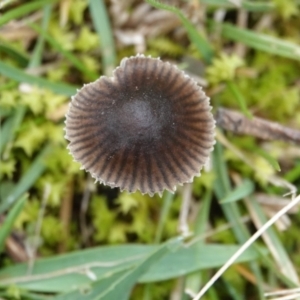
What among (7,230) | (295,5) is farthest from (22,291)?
(295,5)

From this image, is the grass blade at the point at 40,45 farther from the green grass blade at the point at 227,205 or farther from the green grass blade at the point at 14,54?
the green grass blade at the point at 227,205

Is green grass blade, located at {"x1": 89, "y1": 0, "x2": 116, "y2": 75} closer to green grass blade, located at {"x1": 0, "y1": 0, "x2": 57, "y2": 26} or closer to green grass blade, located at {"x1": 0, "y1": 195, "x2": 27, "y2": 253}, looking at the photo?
green grass blade, located at {"x1": 0, "y1": 0, "x2": 57, "y2": 26}

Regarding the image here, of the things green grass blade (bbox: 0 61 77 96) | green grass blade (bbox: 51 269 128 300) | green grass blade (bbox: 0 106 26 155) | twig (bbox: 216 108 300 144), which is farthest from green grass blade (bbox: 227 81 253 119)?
green grass blade (bbox: 0 106 26 155)

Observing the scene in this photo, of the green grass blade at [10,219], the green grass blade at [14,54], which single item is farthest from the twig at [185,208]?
the green grass blade at [14,54]

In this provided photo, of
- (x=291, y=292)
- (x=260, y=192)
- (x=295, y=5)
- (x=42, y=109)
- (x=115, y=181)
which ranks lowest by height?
(x=291, y=292)

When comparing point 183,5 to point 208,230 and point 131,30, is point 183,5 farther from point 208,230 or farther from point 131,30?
point 208,230
